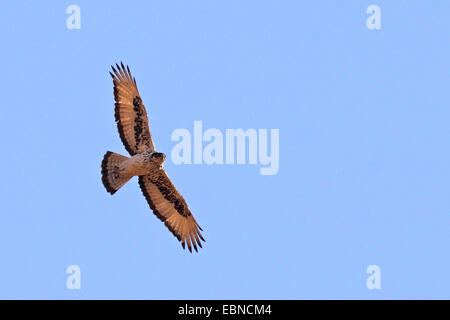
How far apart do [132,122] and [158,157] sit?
874mm

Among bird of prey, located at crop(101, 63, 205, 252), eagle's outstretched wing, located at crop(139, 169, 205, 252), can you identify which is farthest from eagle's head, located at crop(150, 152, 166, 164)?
eagle's outstretched wing, located at crop(139, 169, 205, 252)

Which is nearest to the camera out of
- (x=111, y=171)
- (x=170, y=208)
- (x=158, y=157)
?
(x=158, y=157)

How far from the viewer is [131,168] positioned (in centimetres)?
1608

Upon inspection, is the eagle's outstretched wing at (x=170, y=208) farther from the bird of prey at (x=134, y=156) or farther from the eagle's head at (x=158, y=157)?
the eagle's head at (x=158, y=157)

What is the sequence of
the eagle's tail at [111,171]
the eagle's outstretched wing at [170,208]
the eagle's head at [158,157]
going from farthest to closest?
the eagle's outstretched wing at [170,208] → the eagle's tail at [111,171] → the eagle's head at [158,157]

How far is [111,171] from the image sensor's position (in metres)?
16.1

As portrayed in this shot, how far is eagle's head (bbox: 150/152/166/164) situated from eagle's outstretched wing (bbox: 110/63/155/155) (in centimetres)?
40

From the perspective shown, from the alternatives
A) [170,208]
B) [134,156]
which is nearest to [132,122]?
[134,156]

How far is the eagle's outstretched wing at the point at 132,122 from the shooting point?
16.3 m

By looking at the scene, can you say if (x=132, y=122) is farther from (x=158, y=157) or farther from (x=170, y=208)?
(x=170, y=208)

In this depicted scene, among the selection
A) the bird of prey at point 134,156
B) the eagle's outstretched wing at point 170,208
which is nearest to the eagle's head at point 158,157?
the bird of prey at point 134,156

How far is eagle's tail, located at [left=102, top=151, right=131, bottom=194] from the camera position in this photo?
1611cm
